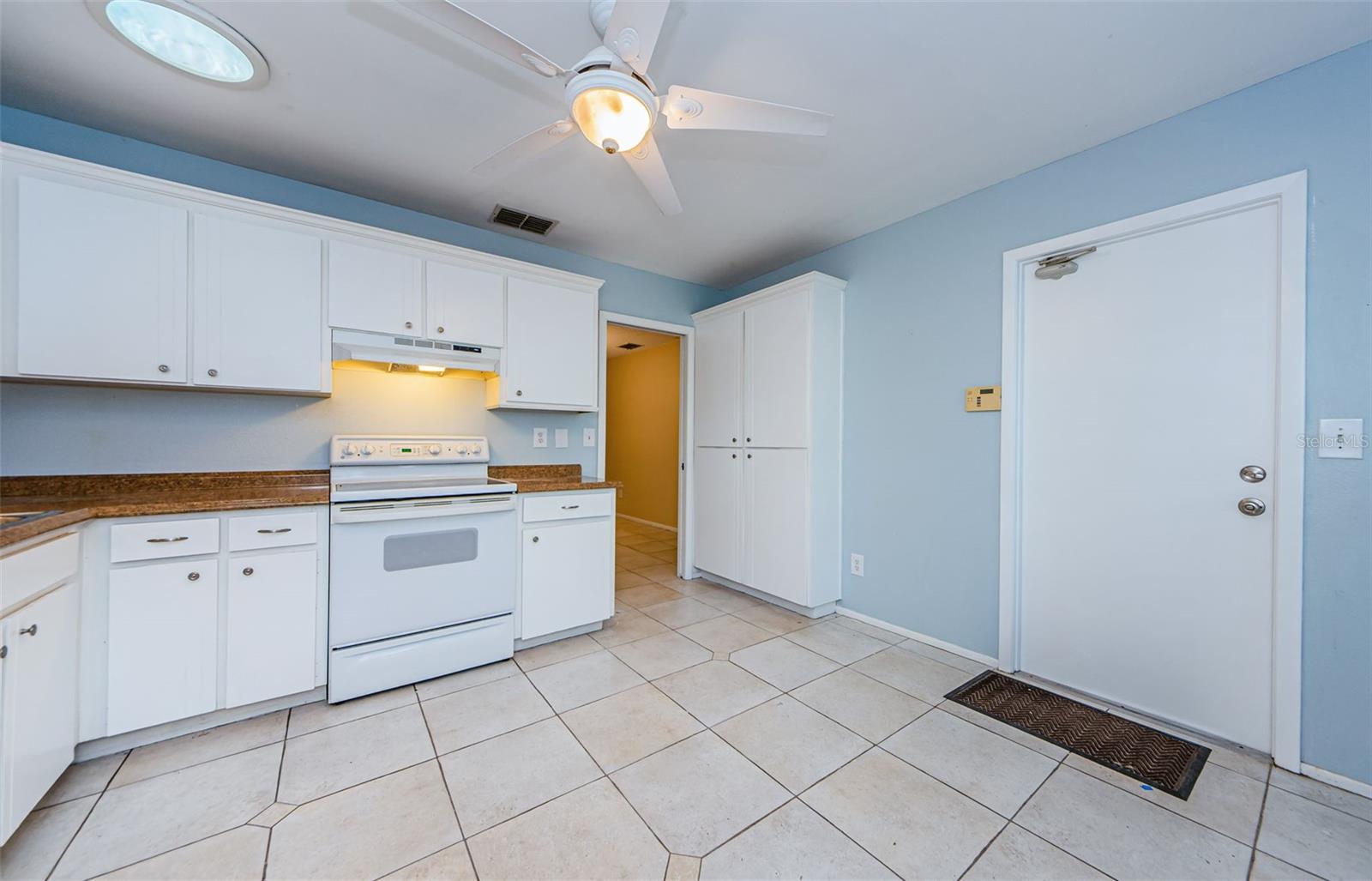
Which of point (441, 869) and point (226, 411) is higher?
point (226, 411)

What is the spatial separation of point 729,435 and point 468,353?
189 centimetres

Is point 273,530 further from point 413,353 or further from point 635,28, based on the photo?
point 635,28

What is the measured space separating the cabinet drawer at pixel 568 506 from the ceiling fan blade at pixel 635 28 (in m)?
2.06

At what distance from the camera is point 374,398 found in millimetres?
2760

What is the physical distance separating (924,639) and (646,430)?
454 centimetres

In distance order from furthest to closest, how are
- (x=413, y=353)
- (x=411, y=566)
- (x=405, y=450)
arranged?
(x=405, y=450) < (x=413, y=353) < (x=411, y=566)

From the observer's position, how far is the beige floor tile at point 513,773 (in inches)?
61.0

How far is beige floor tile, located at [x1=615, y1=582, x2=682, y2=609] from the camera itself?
3.53 metres

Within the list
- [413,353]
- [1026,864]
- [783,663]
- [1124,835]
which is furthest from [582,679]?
[1124,835]

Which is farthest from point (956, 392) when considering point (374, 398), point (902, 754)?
point (374, 398)

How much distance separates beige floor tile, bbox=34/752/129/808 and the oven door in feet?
2.24

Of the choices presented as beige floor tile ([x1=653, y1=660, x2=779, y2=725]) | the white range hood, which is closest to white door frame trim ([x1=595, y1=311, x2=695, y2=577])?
the white range hood

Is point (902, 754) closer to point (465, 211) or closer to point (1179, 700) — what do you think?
point (1179, 700)

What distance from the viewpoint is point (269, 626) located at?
6.63 feet
